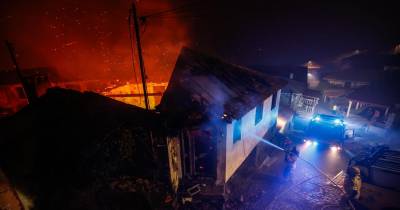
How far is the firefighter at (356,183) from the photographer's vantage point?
11508 millimetres

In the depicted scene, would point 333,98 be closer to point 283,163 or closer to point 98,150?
point 283,163

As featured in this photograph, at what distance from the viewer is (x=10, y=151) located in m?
9.07

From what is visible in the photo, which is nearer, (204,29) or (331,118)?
(331,118)

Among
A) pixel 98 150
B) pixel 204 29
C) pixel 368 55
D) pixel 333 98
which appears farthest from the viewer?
pixel 204 29

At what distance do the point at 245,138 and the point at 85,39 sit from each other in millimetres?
51210

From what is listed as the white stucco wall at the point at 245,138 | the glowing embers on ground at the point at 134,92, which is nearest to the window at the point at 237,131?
the white stucco wall at the point at 245,138

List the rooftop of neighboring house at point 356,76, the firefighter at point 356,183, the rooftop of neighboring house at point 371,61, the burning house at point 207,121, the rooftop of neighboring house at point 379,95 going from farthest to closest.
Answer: the rooftop of neighboring house at point 371,61, the rooftop of neighboring house at point 356,76, the rooftop of neighboring house at point 379,95, the firefighter at point 356,183, the burning house at point 207,121

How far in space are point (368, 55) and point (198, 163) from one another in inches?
2023

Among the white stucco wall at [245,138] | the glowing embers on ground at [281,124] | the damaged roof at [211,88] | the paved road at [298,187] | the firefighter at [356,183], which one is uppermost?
the damaged roof at [211,88]

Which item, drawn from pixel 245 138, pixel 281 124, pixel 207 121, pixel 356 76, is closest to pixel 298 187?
pixel 245 138

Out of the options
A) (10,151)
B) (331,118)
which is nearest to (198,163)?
(10,151)

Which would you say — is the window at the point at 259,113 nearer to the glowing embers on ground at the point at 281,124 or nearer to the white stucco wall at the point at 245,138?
the white stucco wall at the point at 245,138

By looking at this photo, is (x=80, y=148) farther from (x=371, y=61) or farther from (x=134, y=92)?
(x=371, y=61)

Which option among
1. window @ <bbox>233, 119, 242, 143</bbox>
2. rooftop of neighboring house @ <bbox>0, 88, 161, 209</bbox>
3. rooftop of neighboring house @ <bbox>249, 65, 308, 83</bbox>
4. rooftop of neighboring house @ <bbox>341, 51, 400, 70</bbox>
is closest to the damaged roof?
window @ <bbox>233, 119, 242, 143</bbox>
